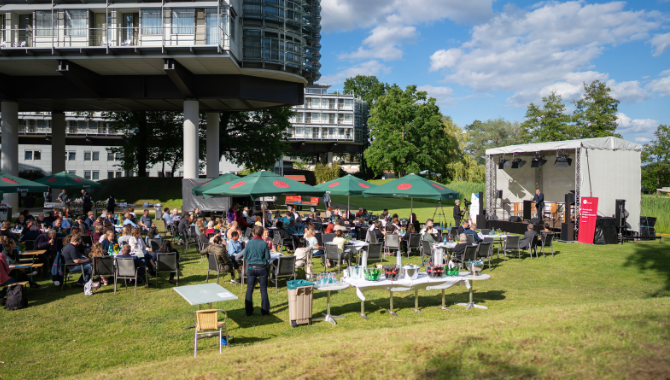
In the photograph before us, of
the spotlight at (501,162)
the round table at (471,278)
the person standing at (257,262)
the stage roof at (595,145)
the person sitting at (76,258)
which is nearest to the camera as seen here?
the person standing at (257,262)

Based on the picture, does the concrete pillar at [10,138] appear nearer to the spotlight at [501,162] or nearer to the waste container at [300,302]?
the waste container at [300,302]

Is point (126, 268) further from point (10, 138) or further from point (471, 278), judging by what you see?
point (10, 138)

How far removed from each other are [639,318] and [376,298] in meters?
4.78

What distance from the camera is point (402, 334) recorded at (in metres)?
5.72

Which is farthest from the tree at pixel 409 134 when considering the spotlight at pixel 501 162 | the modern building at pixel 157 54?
the spotlight at pixel 501 162

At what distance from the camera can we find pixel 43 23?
77.1ft

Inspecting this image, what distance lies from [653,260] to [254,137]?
2953cm

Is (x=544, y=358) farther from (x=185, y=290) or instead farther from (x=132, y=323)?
(x=132, y=323)

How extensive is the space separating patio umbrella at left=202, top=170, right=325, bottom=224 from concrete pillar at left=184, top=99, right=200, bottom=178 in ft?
43.9

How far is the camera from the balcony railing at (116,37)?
75.8 ft

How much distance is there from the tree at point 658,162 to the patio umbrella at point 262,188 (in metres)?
50.9

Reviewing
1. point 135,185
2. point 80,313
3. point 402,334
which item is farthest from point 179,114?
point 402,334

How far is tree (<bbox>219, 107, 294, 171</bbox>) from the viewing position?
36594 millimetres

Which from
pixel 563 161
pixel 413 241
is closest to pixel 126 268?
pixel 413 241
